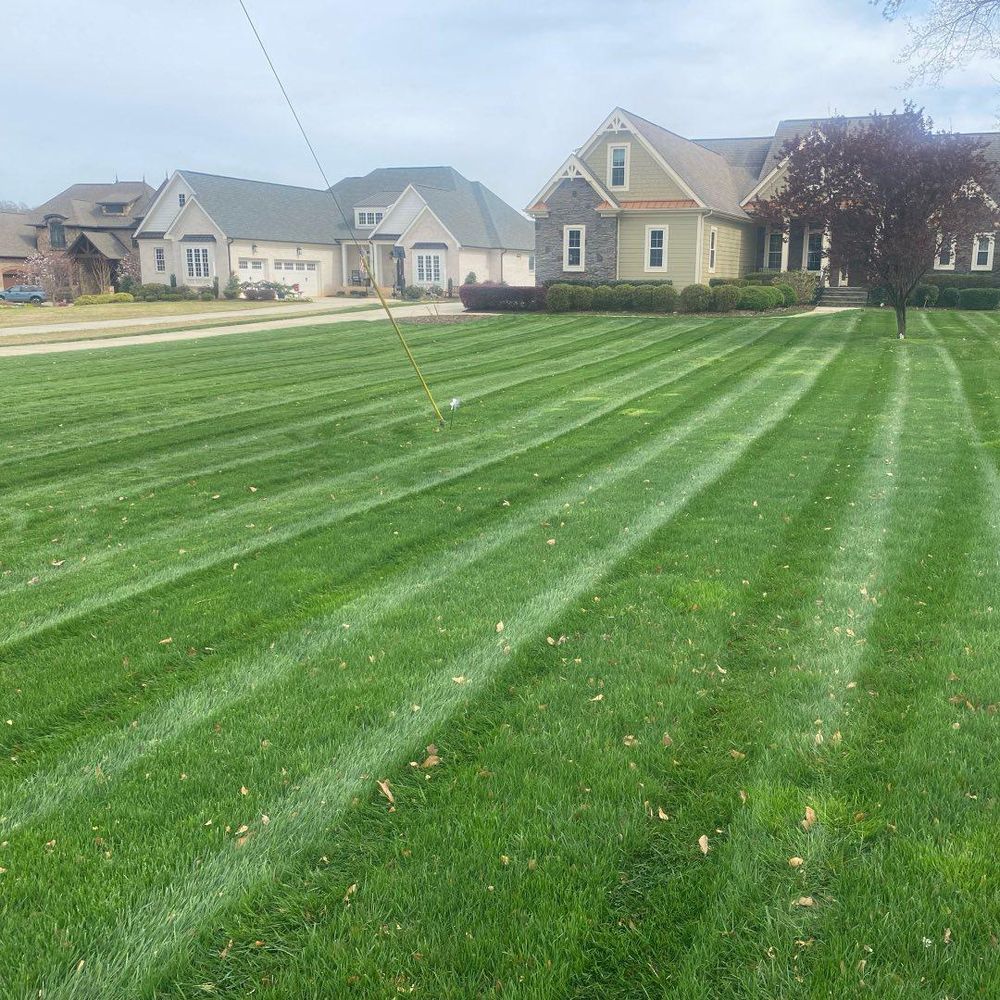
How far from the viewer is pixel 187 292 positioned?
49406 millimetres

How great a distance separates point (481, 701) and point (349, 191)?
6034 centimetres

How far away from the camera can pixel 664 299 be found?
3162 centimetres

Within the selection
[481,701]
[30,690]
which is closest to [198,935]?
[481,701]

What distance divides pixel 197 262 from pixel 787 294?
112ft

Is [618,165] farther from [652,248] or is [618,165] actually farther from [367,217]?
[367,217]

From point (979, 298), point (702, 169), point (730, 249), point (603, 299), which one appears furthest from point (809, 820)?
point (702, 169)

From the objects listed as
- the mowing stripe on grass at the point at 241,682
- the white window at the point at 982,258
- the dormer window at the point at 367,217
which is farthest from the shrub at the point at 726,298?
the dormer window at the point at 367,217

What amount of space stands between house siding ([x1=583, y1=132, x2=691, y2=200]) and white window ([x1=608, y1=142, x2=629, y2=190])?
126mm

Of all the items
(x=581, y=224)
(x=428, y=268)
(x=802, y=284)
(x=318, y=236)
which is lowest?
(x=802, y=284)

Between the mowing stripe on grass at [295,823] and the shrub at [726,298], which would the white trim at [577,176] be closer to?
the shrub at [726,298]

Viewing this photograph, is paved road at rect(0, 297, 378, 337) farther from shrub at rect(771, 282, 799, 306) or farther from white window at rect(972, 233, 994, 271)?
white window at rect(972, 233, 994, 271)

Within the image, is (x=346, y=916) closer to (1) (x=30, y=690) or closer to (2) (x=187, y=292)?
(1) (x=30, y=690)

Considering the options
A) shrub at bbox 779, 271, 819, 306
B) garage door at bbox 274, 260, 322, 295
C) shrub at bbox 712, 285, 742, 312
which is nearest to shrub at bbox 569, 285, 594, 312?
shrub at bbox 712, 285, 742, 312

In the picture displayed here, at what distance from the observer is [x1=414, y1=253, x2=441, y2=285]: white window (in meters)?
51.1
